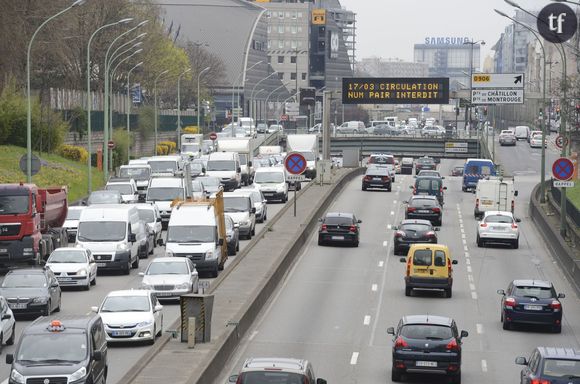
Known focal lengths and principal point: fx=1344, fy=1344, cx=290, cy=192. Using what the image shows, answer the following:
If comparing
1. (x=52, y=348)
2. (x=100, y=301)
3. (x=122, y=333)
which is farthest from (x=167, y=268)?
(x=52, y=348)

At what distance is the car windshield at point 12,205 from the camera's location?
143 feet

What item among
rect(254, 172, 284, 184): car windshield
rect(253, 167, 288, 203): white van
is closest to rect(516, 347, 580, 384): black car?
rect(253, 167, 288, 203): white van

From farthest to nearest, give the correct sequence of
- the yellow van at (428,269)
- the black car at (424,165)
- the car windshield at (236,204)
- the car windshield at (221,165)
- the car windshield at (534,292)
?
the black car at (424,165) < the car windshield at (221,165) < the car windshield at (236,204) < the yellow van at (428,269) < the car windshield at (534,292)

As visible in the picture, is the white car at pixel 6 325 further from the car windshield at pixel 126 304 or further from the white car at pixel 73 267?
the white car at pixel 73 267

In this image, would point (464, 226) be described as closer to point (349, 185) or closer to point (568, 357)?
point (349, 185)

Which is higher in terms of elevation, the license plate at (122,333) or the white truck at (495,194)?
the white truck at (495,194)

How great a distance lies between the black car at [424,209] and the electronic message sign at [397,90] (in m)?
31.5

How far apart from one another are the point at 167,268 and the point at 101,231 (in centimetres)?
706

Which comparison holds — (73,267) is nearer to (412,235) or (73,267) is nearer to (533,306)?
(533,306)

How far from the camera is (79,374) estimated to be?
2347cm

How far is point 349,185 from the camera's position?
8444 centimetres

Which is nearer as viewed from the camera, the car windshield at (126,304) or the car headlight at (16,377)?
the car headlight at (16,377)

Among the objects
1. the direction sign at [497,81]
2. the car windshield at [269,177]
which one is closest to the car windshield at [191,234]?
the car windshield at [269,177]

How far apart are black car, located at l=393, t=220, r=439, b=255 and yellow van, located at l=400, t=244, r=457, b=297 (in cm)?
905
